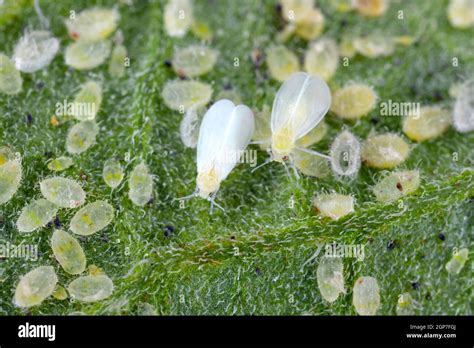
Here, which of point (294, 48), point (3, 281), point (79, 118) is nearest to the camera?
point (3, 281)

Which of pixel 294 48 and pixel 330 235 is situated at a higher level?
pixel 294 48

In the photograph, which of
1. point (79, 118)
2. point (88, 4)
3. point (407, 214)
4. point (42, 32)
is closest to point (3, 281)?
point (79, 118)

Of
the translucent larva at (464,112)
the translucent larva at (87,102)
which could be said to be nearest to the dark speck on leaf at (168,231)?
the translucent larva at (87,102)

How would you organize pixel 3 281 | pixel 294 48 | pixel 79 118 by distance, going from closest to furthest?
pixel 3 281 → pixel 79 118 → pixel 294 48

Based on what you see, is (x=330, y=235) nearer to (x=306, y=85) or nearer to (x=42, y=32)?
(x=306, y=85)

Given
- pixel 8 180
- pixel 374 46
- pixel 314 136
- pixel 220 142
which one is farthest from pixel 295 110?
pixel 8 180

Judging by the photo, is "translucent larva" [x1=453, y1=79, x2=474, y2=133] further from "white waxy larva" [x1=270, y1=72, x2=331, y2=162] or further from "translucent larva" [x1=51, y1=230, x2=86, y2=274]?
"translucent larva" [x1=51, y1=230, x2=86, y2=274]

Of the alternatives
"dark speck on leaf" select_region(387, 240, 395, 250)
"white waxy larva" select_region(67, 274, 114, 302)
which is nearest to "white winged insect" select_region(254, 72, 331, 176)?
"dark speck on leaf" select_region(387, 240, 395, 250)
